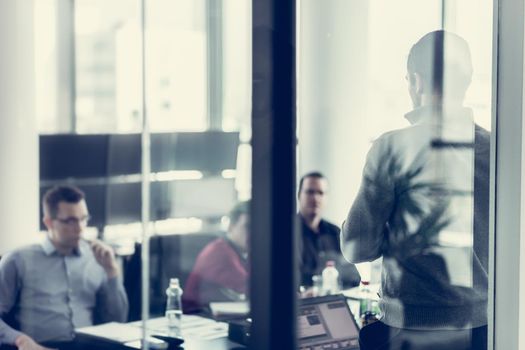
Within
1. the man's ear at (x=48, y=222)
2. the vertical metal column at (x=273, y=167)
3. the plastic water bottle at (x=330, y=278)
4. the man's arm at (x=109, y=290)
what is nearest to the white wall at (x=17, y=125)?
the man's ear at (x=48, y=222)

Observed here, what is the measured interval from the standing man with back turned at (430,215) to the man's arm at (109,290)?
0.83m

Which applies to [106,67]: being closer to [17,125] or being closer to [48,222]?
[17,125]

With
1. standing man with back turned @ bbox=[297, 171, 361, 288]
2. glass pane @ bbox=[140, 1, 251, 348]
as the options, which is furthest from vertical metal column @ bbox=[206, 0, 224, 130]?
standing man with back turned @ bbox=[297, 171, 361, 288]

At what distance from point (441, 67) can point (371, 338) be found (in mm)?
944

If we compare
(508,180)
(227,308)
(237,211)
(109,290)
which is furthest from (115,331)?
(508,180)

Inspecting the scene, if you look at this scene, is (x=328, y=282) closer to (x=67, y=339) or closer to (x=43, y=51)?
(x=67, y=339)

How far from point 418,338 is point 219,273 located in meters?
1.04

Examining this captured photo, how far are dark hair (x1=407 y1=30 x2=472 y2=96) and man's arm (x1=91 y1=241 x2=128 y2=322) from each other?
4.01ft

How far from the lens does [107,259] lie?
289 cm

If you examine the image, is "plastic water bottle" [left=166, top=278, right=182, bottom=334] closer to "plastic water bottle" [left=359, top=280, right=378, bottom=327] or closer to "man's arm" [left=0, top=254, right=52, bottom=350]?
"man's arm" [left=0, top=254, right=52, bottom=350]

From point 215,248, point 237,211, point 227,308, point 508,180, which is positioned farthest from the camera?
point 215,248

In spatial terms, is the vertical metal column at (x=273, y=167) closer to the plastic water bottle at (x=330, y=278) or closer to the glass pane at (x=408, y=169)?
the glass pane at (x=408, y=169)

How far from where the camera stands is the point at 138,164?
2.99 meters

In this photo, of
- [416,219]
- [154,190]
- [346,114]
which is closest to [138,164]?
[154,190]
